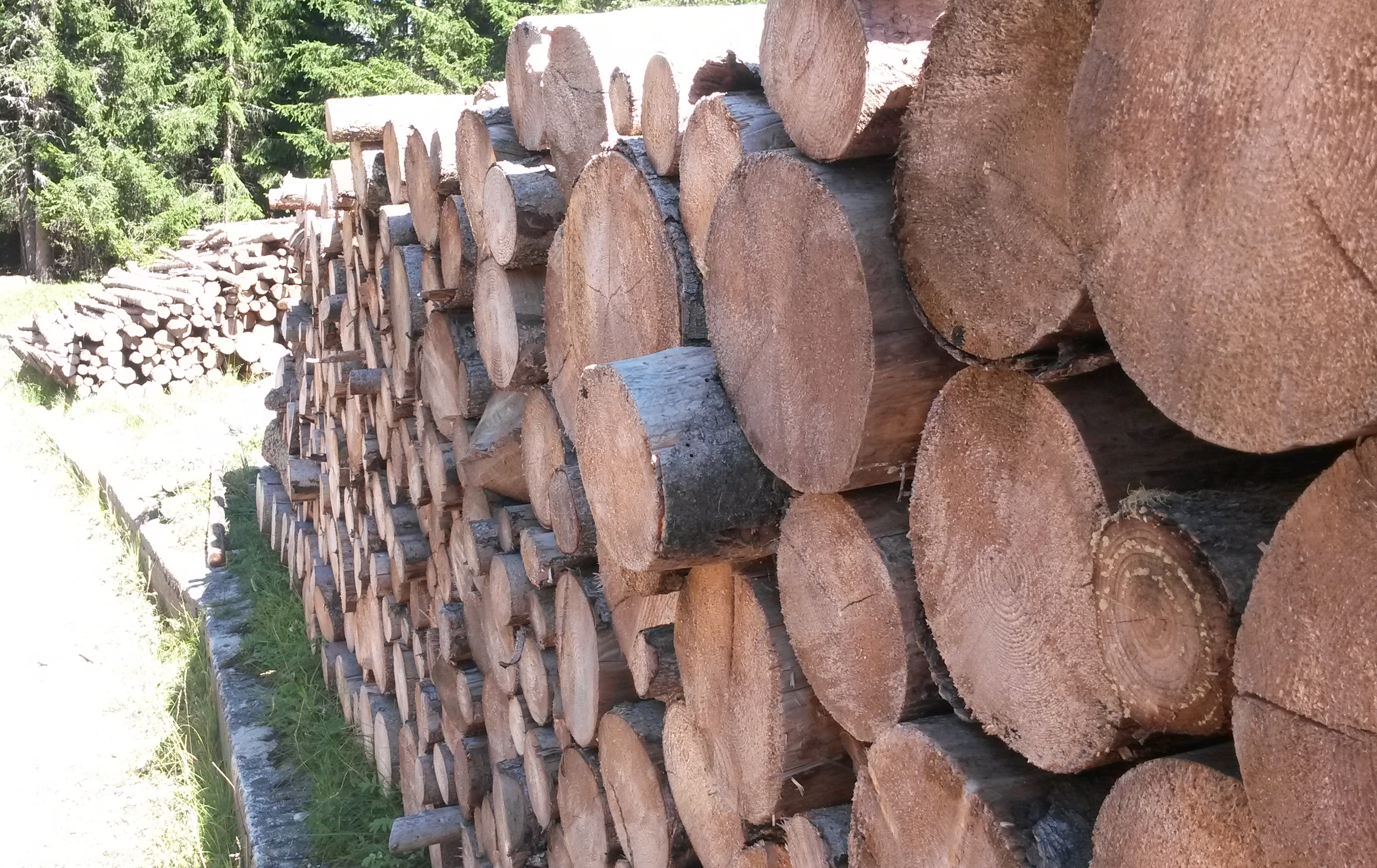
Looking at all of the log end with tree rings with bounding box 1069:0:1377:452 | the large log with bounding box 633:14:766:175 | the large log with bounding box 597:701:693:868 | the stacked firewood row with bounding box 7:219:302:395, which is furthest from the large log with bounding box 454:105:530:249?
the stacked firewood row with bounding box 7:219:302:395

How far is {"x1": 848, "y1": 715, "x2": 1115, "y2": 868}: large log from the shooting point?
0.95 m

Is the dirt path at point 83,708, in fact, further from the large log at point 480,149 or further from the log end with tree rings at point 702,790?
the log end with tree rings at point 702,790

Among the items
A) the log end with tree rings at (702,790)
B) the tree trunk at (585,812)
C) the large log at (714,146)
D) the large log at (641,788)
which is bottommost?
the tree trunk at (585,812)

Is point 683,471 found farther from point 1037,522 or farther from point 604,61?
point 604,61

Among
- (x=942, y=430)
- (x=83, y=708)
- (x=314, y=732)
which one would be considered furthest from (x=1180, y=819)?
(x=83, y=708)

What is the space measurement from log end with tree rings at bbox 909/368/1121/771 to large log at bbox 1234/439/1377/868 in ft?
0.52

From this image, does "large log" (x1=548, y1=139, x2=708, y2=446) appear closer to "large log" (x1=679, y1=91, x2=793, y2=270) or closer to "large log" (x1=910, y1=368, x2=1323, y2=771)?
"large log" (x1=679, y1=91, x2=793, y2=270)

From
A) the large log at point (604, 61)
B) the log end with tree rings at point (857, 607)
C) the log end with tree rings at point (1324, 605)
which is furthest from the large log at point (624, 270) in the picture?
the log end with tree rings at point (1324, 605)

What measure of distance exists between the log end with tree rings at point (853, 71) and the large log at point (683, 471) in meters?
0.34

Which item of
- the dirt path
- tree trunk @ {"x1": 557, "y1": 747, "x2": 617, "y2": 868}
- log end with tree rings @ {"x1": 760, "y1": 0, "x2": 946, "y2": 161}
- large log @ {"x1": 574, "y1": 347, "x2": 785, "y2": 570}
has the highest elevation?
log end with tree rings @ {"x1": 760, "y1": 0, "x2": 946, "y2": 161}

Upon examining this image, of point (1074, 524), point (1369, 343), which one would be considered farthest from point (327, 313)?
point (1369, 343)

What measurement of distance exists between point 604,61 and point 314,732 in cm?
302

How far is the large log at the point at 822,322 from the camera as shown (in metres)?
1.03

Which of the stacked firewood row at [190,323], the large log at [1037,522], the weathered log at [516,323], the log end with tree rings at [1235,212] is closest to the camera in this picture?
the log end with tree rings at [1235,212]
